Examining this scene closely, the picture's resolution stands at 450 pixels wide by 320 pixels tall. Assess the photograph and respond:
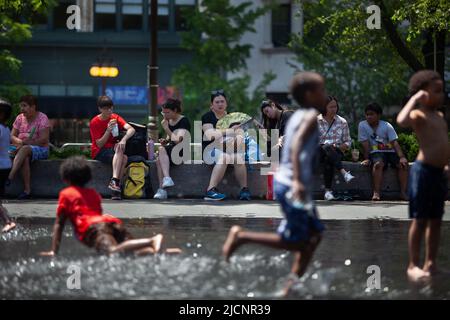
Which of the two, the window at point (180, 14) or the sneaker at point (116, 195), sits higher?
the window at point (180, 14)

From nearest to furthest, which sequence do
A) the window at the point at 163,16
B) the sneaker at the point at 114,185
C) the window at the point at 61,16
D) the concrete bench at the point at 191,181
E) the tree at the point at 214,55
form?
the sneaker at the point at 114,185 < the concrete bench at the point at 191,181 < the tree at the point at 214,55 < the window at the point at 61,16 < the window at the point at 163,16

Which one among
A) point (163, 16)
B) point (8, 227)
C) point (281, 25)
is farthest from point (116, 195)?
point (281, 25)

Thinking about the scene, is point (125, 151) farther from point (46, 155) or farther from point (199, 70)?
point (199, 70)

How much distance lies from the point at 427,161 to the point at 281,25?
3888 cm

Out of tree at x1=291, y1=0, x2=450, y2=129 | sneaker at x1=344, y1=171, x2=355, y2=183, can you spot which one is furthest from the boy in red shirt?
tree at x1=291, y1=0, x2=450, y2=129

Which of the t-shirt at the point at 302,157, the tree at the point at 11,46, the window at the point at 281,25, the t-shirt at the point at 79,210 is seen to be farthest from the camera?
the window at the point at 281,25

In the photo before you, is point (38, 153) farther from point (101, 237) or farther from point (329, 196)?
point (101, 237)

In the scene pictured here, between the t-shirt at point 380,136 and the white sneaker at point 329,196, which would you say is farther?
the t-shirt at point 380,136

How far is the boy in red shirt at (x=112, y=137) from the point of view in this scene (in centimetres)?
1569

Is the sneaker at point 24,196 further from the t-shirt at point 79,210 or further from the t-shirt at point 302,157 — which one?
the t-shirt at point 302,157

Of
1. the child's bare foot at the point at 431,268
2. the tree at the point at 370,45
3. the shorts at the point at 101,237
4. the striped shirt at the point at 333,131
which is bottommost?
the child's bare foot at the point at 431,268

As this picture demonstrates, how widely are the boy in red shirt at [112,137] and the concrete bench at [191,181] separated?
17.2 inches

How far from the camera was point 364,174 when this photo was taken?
16.3 meters

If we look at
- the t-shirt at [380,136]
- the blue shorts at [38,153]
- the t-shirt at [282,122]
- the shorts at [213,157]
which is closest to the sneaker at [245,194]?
the shorts at [213,157]
